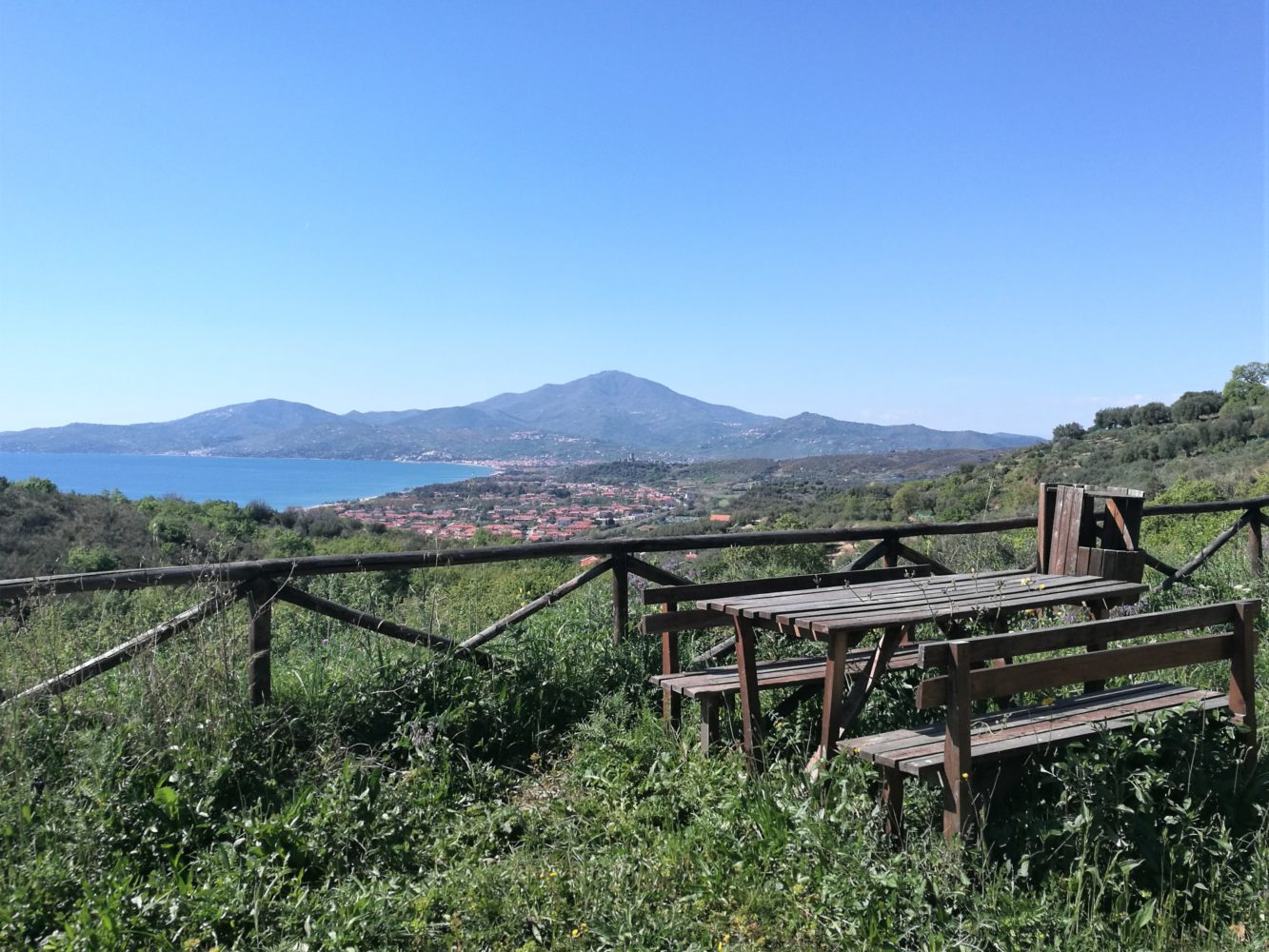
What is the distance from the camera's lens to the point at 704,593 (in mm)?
4500

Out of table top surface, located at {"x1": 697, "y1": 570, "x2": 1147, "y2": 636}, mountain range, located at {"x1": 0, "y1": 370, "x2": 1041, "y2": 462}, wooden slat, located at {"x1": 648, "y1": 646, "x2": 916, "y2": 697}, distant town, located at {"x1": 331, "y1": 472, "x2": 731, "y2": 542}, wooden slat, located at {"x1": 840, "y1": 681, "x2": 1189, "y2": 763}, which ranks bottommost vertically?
distant town, located at {"x1": 331, "y1": 472, "x2": 731, "y2": 542}

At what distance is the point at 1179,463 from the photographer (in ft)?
74.8

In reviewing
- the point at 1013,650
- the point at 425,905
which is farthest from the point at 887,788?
the point at 425,905

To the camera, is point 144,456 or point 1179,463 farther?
point 144,456

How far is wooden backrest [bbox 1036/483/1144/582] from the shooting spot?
17.5 feet

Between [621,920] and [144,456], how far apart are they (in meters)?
78.2

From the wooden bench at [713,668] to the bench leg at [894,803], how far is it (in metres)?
0.99

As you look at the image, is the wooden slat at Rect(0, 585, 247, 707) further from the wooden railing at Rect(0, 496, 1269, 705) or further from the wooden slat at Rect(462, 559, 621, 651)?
the wooden slat at Rect(462, 559, 621, 651)

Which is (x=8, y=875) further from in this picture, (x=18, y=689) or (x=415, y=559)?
(x=415, y=559)

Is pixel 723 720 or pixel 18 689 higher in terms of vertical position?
pixel 18 689

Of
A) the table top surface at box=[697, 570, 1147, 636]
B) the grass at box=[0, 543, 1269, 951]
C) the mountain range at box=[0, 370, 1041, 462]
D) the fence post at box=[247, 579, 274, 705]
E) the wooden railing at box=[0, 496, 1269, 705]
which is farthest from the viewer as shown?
the mountain range at box=[0, 370, 1041, 462]

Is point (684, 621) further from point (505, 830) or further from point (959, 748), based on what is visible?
point (959, 748)

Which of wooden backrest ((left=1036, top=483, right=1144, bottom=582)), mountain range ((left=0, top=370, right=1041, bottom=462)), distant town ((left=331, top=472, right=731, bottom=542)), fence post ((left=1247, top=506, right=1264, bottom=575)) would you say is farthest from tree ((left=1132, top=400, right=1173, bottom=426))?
wooden backrest ((left=1036, top=483, right=1144, bottom=582))

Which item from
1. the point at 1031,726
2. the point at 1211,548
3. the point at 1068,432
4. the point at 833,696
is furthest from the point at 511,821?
the point at 1068,432
